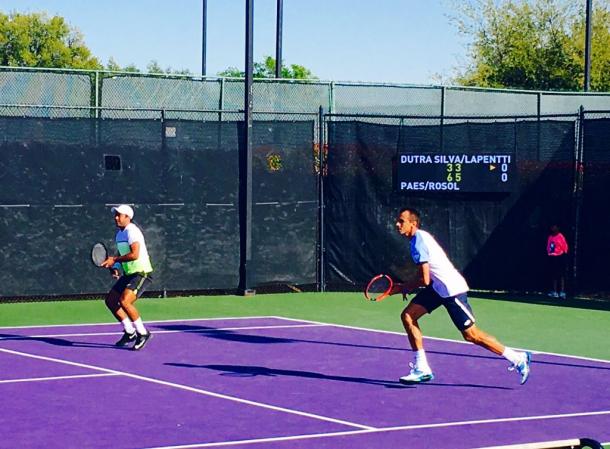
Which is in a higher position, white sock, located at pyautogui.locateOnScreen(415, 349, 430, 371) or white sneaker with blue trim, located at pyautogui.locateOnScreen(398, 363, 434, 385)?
white sock, located at pyautogui.locateOnScreen(415, 349, 430, 371)

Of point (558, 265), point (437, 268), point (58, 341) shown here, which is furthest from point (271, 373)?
point (558, 265)

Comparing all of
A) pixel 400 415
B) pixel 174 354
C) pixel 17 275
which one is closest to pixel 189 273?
pixel 17 275

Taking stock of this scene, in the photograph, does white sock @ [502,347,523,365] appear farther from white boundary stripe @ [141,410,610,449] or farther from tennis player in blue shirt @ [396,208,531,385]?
white boundary stripe @ [141,410,610,449]

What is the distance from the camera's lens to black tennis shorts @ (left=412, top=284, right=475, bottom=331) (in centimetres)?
1185

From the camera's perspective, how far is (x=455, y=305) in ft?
39.2

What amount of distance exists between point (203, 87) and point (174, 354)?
14.0 metres

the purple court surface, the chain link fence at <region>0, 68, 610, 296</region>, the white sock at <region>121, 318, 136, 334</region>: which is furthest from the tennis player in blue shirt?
the chain link fence at <region>0, 68, 610, 296</region>

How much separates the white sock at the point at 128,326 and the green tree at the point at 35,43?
60606 mm

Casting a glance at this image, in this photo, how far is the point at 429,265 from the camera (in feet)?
39.4

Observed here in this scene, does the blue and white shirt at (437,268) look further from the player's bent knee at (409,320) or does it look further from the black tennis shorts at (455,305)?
the player's bent knee at (409,320)

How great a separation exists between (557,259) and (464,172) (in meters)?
2.26

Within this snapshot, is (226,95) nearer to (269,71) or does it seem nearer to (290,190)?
(290,190)

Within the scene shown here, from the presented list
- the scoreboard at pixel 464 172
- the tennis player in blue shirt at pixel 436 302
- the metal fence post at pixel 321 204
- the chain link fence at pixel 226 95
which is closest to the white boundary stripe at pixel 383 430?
the tennis player in blue shirt at pixel 436 302

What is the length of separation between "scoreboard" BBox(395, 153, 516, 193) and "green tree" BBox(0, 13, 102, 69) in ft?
180
